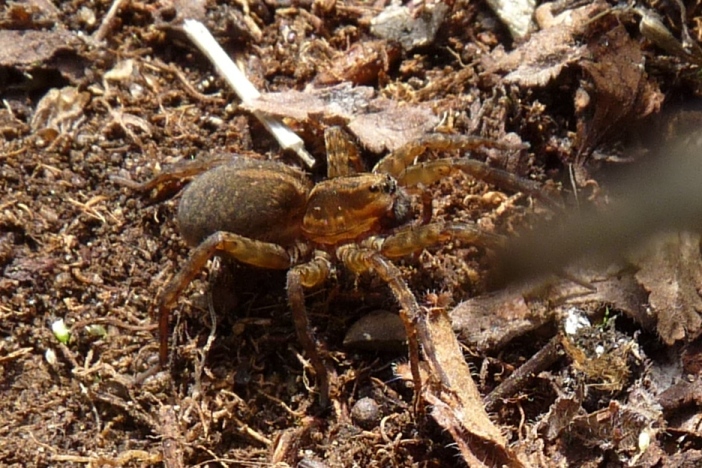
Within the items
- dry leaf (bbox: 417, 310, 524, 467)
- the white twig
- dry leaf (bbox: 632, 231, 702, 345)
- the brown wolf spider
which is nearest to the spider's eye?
the brown wolf spider

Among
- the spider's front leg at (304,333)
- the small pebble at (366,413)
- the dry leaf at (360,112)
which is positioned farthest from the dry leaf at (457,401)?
the dry leaf at (360,112)

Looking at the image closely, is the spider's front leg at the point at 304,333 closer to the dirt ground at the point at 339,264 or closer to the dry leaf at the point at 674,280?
the dirt ground at the point at 339,264

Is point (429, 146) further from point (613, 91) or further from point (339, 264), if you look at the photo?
point (613, 91)

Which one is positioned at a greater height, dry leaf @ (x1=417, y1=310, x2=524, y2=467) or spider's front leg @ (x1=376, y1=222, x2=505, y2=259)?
spider's front leg @ (x1=376, y1=222, x2=505, y2=259)

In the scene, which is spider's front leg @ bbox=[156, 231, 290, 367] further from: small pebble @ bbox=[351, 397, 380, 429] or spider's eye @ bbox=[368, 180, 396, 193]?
small pebble @ bbox=[351, 397, 380, 429]

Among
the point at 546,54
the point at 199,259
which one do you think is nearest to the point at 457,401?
the point at 199,259

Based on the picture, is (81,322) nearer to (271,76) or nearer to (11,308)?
(11,308)
